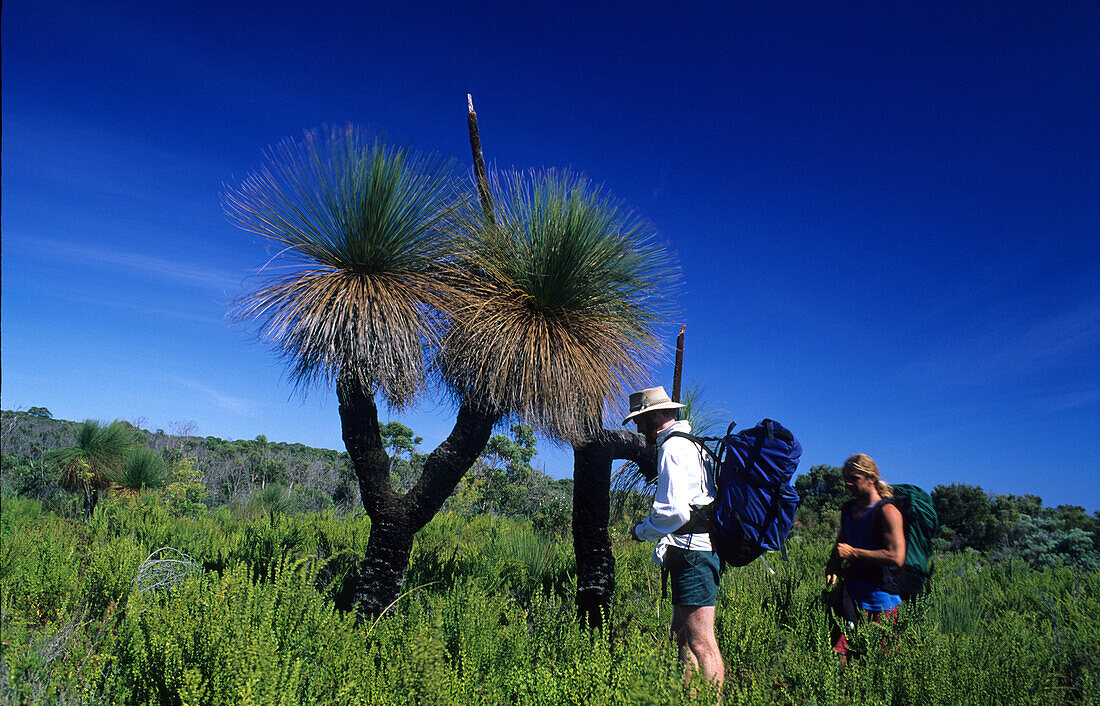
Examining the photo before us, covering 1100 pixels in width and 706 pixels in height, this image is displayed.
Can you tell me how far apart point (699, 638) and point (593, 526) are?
8.07ft

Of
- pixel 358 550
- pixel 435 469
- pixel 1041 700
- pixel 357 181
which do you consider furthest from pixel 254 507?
pixel 1041 700

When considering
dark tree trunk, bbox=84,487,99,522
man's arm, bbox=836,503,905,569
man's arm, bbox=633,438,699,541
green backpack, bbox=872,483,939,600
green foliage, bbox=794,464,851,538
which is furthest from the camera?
green foliage, bbox=794,464,851,538

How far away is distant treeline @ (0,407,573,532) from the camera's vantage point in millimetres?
12703

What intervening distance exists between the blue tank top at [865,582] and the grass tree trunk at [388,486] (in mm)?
3195

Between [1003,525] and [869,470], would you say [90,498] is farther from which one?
[1003,525]

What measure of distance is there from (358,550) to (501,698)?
496 cm

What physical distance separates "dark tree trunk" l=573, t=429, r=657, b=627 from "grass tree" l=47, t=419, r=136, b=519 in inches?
473

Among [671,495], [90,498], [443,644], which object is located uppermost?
[671,495]

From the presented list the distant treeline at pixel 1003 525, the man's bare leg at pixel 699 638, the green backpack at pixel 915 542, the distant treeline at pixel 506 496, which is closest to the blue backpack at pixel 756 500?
the man's bare leg at pixel 699 638

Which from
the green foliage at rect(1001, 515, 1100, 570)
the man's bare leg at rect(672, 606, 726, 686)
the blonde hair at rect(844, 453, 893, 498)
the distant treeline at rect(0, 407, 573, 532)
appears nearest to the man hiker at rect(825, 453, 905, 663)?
the blonde hair at rect(844, 453, 893, 498)

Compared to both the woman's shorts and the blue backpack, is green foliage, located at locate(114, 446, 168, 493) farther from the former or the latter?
the blue backpack

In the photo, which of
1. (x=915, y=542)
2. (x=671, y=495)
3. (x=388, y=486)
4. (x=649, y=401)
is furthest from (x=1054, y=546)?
(x=388, y=486)

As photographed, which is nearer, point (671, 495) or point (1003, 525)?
point (671, 495)

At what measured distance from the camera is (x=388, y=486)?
18.2 feet
